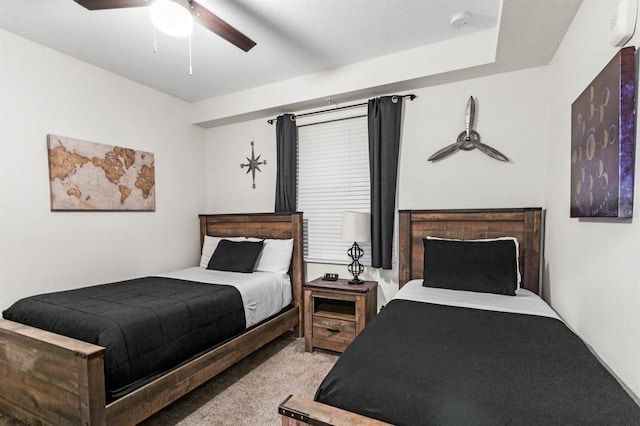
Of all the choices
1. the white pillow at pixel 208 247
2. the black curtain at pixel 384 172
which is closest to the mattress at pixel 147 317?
the white pillow at pixel 208 247

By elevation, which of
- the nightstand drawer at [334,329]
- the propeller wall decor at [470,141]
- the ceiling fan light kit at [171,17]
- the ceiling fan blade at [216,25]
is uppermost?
the ceiling fan blade at [216,25]

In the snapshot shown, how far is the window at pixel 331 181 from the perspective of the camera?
3.21 meters

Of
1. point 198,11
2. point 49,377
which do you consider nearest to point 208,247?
point 49,377

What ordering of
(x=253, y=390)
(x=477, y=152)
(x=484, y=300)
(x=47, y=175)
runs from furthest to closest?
1. (x=477, y=152)
2. (x=47, y=175)
3. (x=253, y=390)
4. (x=484, y=300)

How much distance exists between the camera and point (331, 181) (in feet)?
11.1

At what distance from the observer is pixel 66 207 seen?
2.68 meters

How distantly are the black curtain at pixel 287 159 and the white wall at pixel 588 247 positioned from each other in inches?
91.8

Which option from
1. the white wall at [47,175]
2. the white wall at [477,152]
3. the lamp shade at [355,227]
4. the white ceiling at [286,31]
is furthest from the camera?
the lamp shade at [355,227]

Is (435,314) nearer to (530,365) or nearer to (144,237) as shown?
(530,365)

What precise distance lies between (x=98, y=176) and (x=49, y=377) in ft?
6.28

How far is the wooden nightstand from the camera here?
106 inches

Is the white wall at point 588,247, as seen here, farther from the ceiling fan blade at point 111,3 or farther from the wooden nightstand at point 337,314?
the ceiling fan blade at point 111,3

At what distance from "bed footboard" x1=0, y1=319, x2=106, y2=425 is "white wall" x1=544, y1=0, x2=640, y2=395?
2.26 m

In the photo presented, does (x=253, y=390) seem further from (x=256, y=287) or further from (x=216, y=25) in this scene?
(x=216, y=25)
